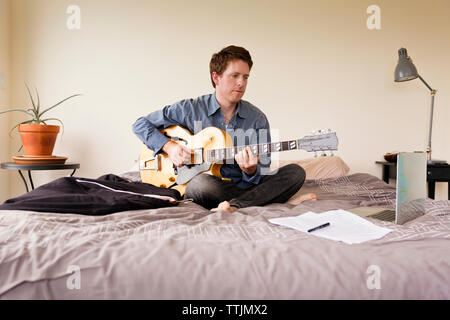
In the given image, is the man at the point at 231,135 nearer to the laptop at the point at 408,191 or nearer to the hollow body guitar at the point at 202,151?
the hollow body guitar at the point at 202,151

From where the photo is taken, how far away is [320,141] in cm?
123

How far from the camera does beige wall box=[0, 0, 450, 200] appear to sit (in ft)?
7.64

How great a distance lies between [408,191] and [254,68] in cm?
171

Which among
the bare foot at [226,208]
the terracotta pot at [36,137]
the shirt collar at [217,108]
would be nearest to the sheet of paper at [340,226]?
the bare foot at [226,208]

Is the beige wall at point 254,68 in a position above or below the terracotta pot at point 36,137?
above

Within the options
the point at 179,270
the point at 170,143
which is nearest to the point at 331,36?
the point at 170,143

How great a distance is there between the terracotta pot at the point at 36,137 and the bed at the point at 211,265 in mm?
1313

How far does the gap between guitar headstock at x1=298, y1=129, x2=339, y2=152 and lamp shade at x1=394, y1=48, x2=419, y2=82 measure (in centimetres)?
132

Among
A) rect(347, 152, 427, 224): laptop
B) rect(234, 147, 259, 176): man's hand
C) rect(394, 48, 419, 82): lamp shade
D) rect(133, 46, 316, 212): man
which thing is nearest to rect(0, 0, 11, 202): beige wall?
rect(133, 46, 316, 212): man

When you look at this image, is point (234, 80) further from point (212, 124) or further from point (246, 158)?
point (246, 158)

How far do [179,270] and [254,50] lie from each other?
2089mm

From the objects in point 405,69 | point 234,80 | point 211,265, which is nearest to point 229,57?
point 234,80

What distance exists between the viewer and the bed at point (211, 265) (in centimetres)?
55
